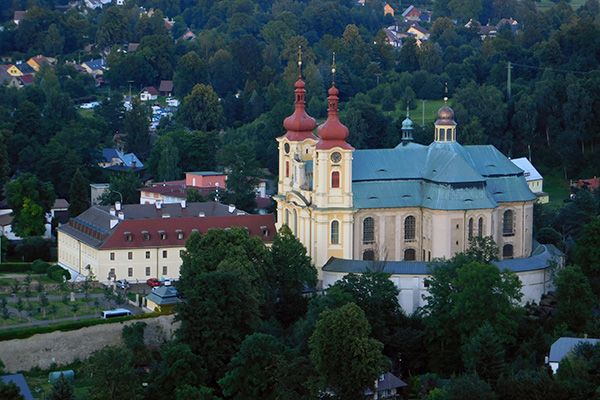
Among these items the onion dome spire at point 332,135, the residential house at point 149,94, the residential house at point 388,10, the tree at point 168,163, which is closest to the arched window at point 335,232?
the onion dome spire at point 332,135

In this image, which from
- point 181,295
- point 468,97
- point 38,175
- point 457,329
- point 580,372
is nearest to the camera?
point 580,372

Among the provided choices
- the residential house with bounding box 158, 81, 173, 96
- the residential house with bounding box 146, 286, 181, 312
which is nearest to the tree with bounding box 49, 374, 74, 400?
the residential house with bounding box 146, 286, 181, 312

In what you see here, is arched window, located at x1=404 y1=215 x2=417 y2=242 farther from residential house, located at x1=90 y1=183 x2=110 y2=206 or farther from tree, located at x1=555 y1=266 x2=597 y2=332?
residential house, located at x1=90 y1=183 x2=110 y2=206

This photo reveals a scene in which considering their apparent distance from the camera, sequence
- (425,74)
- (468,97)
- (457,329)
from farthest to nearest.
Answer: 1. (425,74)
2. (468,97)
3. (457,329)

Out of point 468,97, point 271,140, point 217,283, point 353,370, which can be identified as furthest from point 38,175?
point 353,370

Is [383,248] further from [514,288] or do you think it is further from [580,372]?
[580,372]

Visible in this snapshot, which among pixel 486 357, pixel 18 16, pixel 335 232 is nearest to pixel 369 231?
pixel 335 232

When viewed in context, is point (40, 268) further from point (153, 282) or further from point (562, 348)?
point (562, 348)
